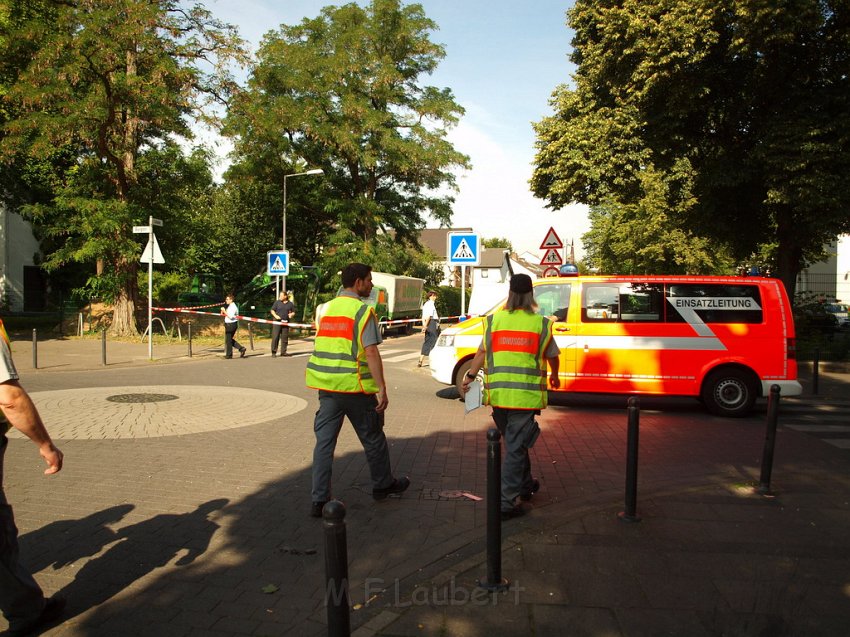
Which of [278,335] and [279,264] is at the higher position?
[279,264]

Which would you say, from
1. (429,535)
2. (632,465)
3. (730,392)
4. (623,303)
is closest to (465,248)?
(623,303)

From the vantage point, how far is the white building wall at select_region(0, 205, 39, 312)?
122 ft

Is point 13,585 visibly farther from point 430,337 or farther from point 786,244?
point 786,244

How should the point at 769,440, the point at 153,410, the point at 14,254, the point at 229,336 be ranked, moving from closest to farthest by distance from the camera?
the point at 769,440, the point at 153,410, the point at 229,336, the point at 14,254

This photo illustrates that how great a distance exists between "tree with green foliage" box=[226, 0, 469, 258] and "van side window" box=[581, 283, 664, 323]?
23.8m

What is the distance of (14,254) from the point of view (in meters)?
38.3

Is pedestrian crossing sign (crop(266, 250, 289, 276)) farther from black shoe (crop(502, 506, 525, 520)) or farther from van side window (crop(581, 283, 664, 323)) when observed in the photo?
black shoe (crop(502, 506, 525, 520))

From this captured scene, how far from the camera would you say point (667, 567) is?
402cm

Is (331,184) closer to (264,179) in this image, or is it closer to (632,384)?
(264,179)

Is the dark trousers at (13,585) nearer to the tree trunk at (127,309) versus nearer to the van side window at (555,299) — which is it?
the van side window at (555,299)

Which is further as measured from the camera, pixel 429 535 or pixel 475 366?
pixel 475 366

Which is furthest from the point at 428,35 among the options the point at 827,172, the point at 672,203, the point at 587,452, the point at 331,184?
the point at 587,452

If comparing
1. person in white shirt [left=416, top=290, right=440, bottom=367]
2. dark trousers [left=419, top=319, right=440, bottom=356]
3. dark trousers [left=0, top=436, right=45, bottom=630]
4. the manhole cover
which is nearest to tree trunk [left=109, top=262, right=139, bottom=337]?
person in white shirt [left=416, top=290, right=440, bottom=367]

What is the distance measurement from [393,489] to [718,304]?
6.44 metres
